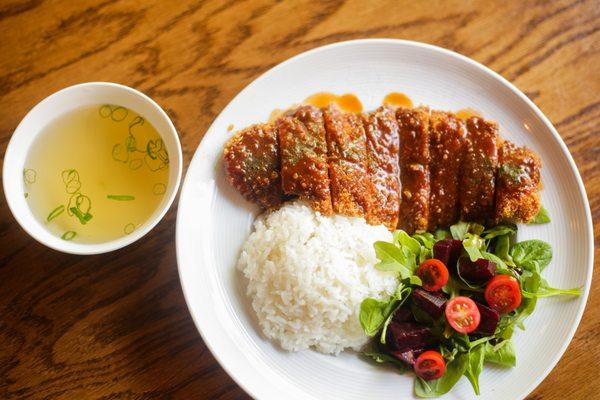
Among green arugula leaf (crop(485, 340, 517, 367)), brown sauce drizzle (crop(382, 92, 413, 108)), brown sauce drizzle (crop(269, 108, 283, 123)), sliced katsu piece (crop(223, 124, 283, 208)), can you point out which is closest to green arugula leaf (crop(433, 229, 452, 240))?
green arugula leaf (crop(485, 340, 517, 367))

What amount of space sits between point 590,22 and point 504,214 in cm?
141

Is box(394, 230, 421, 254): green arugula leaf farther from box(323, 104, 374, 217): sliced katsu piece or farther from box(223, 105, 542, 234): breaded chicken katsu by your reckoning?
box(323, 104, 374, 217): sliced katsu piece

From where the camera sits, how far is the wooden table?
9.28ft

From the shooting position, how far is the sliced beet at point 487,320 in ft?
8.57

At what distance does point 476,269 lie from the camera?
2650 mm

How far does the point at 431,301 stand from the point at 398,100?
110 cm

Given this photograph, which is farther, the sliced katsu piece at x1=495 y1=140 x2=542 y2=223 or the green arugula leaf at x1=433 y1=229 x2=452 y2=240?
the green arugula leaf at x1=433 y1=229 x2=452 y2=240

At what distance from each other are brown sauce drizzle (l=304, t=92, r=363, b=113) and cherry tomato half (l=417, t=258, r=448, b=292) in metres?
0.90

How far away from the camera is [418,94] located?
2895 millimetres

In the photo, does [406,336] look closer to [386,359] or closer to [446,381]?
[386,359]

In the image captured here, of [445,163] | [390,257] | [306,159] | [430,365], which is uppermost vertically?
[445,163]

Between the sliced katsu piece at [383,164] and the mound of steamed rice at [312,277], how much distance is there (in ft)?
0.32

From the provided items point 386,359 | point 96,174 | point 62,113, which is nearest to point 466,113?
point 386,359

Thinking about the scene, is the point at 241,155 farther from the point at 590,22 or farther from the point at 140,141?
the point at 590,22
